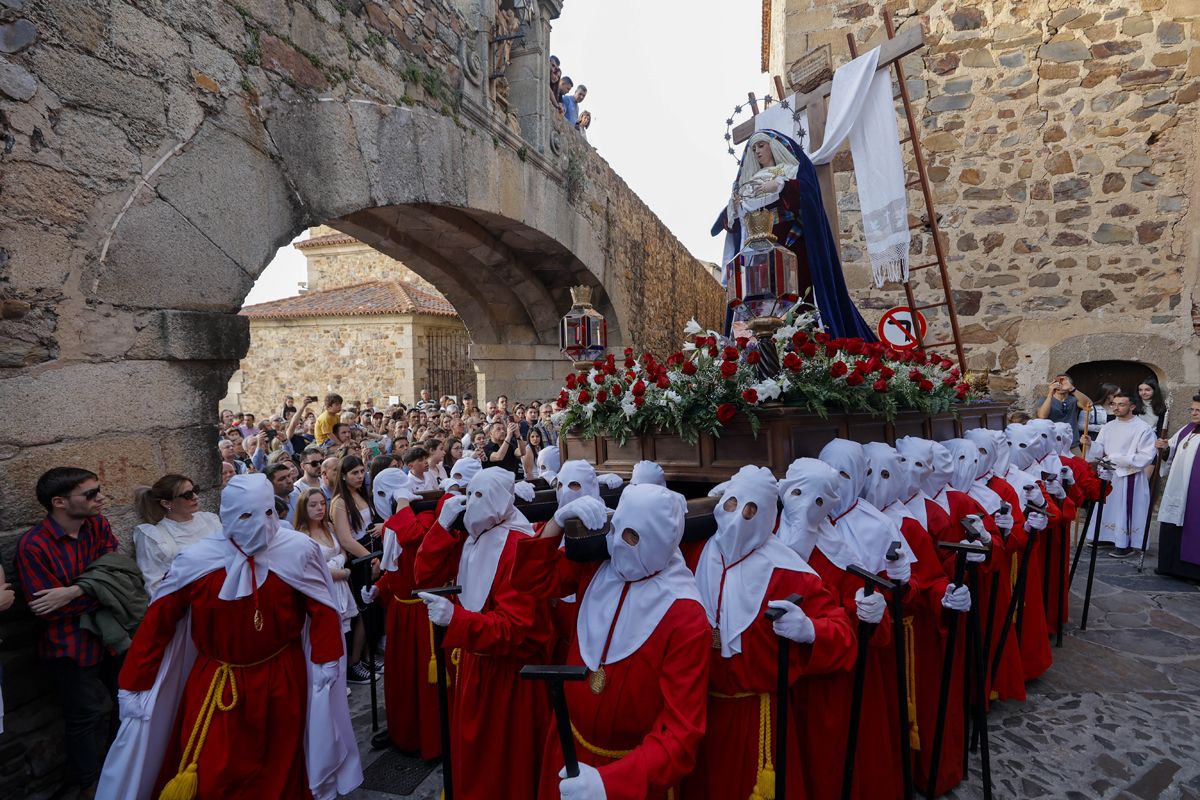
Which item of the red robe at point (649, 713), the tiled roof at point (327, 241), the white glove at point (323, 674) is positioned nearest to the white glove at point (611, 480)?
the red robe at point (649, 713)

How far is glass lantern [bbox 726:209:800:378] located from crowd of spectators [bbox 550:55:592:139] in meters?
6.56

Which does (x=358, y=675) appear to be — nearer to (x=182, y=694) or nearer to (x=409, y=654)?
(x=409, y=654)

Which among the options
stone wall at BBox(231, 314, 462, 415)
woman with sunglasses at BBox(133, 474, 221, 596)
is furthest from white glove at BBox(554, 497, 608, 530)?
stone wall at BBox(231, 314, 462, 415)

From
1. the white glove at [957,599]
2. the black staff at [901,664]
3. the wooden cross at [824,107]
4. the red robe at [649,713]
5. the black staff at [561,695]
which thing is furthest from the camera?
the wooden cross at [824,107]

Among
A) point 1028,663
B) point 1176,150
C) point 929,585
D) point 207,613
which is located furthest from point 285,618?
point 1176,150

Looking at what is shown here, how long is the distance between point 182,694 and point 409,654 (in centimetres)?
118

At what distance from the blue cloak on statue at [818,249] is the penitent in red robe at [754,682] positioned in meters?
2.74

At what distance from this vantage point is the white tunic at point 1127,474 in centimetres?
757

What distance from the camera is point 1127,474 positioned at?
7695mm

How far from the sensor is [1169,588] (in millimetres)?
6852

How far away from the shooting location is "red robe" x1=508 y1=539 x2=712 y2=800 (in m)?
1.92

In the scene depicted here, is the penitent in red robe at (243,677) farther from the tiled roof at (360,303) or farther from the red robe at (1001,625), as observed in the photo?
the tiled roof at (360,303)

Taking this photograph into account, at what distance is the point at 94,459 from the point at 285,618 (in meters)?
1.60

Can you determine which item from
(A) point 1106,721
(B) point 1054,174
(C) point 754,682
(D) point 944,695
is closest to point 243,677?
(C) point 754,682
